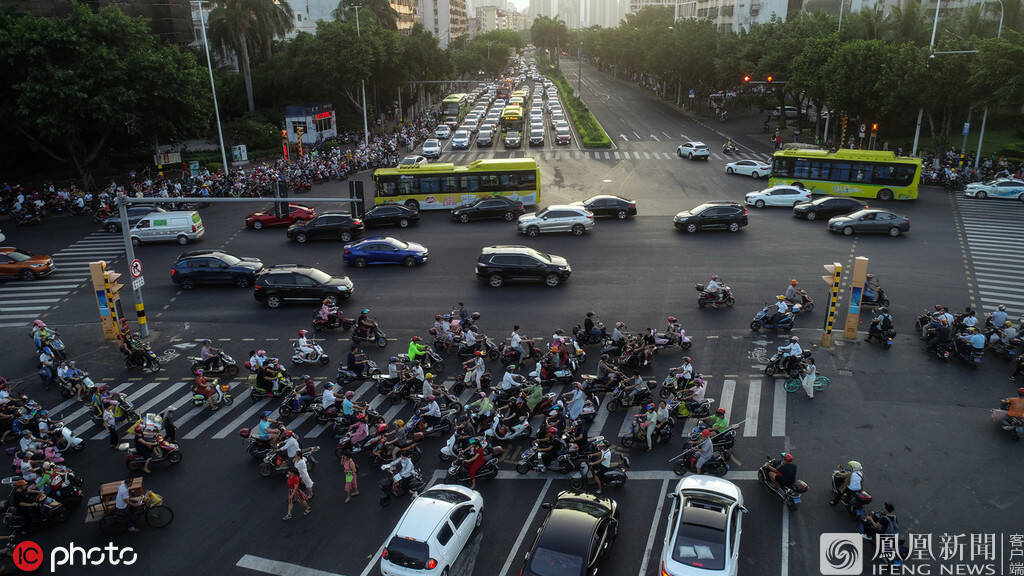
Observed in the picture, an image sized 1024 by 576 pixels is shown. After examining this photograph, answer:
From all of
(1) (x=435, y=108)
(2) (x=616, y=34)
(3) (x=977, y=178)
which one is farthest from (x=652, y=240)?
(2) (x=616, y=34)

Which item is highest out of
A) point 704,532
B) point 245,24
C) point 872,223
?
point 245,24

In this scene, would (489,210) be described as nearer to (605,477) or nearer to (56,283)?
(56,283)

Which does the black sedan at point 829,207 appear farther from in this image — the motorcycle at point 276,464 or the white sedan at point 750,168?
the motorcycle at point 276,464

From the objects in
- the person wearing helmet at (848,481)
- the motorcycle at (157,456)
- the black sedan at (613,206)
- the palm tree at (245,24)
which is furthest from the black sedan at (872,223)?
the palm tree at (245,24)

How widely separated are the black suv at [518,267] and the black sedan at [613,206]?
10855 mm

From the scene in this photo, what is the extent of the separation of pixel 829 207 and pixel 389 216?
82.4ft

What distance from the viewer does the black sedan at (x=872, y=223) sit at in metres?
34.3

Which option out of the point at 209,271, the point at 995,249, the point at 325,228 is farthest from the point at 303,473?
the point at 995,249

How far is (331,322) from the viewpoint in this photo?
997 inches

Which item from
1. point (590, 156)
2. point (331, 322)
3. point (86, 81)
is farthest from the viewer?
point (590, 156)

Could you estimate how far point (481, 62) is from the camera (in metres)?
145

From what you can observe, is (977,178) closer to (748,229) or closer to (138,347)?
(748,229)

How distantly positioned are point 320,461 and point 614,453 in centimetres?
766

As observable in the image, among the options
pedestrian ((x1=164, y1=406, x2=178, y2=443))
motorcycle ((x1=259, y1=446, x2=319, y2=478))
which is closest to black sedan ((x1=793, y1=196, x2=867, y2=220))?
motorcycle ((x1=259, y1=446, x2=319, y2=478))
